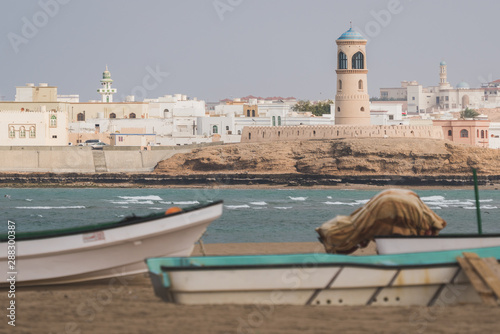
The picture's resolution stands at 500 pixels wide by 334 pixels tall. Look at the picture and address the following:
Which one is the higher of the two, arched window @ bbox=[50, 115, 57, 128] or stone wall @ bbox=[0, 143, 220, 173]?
arched window @ bbox=[50, 115, 57, 128]

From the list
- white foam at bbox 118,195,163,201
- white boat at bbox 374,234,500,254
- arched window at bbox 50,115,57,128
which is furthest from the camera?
arched window at bbox 50,115,57,128

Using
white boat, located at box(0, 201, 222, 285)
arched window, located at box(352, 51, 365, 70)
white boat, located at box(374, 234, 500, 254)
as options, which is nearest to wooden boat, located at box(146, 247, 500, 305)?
white boat, located at box(374, 234, 500, 254)

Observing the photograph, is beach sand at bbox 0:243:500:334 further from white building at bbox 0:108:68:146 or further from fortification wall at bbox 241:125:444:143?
white building at bbox 0:108:68:146

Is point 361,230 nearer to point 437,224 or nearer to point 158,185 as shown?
point 437,224

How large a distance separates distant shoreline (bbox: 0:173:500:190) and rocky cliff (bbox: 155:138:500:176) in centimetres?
145

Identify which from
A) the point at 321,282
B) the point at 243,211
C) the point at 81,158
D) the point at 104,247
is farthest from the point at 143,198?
the point at 321,282

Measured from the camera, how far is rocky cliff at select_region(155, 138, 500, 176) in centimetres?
8138

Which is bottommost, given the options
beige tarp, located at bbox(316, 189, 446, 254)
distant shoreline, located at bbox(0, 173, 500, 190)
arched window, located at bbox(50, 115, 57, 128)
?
distant shoreline, located at bbox(0, 173, 500, 190)

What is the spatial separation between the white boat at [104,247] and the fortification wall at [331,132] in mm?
68220

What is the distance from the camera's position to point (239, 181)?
80875mm

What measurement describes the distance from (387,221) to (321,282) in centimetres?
293

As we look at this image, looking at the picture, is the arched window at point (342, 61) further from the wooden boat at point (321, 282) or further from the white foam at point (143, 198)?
the wooden boat at point (321, 282)

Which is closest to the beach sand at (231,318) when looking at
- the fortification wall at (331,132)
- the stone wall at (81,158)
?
the stone wall at (81,158)

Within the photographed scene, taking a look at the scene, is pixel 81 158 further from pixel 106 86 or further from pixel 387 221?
pixel 387 221
